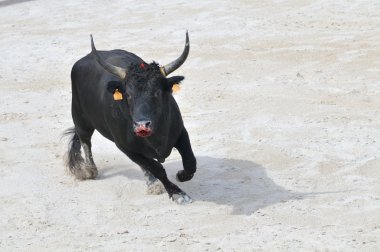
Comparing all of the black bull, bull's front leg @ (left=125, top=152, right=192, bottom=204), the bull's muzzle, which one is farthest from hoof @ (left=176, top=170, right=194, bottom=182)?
the bull's muzzle

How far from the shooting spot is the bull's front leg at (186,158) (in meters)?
9.12

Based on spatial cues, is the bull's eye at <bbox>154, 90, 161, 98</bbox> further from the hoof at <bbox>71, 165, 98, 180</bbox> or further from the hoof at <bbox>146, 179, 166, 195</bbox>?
the hoof at <bbox>71, 165, 98, 180</bbox>

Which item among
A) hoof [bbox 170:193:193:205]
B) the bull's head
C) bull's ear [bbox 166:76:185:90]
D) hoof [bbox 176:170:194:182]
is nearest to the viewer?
the bull's head

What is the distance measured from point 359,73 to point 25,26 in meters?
8.68

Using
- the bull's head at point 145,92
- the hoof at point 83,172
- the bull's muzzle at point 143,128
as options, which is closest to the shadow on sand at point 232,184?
the hoof at point 83,172

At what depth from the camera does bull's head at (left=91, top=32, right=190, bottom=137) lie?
8.38m

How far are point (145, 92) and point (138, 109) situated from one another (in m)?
0.21

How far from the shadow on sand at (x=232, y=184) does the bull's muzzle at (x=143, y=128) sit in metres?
1.20

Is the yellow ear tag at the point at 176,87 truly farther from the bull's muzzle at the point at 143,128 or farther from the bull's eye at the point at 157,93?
the bull's muzzle at the point at 143,128

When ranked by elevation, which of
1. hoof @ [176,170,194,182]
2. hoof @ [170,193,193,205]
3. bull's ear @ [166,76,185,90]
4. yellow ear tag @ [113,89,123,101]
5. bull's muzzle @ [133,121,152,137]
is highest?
bull's ear @ [166,76,185,90]

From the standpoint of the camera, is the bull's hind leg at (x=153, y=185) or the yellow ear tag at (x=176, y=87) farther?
the bull's hind leg at (x=153, y=185)

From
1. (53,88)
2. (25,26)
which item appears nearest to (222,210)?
(53,88)

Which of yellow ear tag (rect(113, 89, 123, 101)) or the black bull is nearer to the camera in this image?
the black bull

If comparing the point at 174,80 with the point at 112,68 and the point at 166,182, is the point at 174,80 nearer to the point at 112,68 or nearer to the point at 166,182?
the point at 112,68
